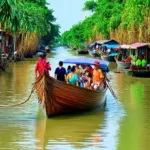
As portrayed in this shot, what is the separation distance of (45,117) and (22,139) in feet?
9.05

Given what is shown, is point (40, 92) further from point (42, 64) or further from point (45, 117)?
point (42, 64)

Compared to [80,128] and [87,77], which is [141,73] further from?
[80,128]

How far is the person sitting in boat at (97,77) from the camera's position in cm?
1582

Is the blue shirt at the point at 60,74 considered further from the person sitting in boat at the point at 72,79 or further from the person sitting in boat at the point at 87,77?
the person sitting in boat at the point at 87,77

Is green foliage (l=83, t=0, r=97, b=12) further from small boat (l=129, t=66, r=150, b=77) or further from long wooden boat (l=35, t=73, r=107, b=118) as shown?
long wooden boat (l=35, t=73, r=107, b=118)

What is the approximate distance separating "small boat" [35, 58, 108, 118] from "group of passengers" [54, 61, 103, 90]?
2.57 ft

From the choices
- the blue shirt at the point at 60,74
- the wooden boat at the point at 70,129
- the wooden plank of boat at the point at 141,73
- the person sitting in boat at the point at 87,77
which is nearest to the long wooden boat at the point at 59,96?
the wooden boat at the point at 70,129

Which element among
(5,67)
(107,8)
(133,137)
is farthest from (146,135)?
(107,8)

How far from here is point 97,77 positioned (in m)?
15.9

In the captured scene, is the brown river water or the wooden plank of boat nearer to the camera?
the brown river water

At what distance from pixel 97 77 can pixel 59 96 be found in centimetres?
217

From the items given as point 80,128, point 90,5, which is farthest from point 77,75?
point 90,5

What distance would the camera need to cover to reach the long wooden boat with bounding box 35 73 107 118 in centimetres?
1384

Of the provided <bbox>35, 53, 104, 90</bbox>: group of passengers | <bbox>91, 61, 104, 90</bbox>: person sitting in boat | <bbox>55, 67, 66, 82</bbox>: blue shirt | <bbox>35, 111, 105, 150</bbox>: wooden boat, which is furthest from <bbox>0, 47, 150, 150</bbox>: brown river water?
<bbox>55, 67, 66, 82</bbox>: blue shirt
